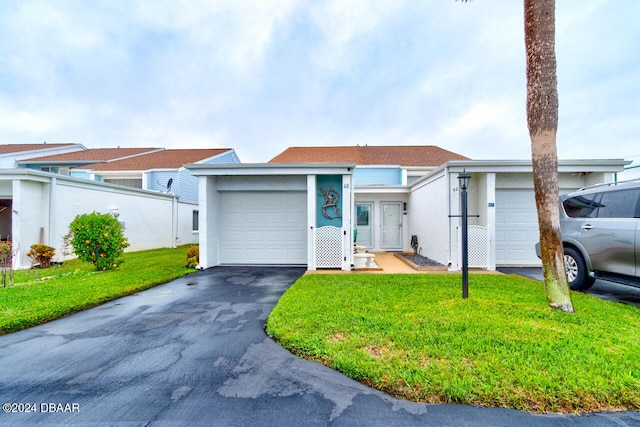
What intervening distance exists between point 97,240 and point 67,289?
2421 millimetres

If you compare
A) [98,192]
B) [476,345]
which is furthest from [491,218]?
[98,192]

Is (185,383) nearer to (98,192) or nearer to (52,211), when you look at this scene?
(52,211)

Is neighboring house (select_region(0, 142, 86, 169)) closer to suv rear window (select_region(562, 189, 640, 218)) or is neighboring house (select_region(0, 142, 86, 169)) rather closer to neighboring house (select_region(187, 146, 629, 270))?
neighboring house (select_region(187, 146, 629, 270))

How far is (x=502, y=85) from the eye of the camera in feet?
38.7

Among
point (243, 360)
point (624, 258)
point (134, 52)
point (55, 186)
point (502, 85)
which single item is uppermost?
point (134, 52)

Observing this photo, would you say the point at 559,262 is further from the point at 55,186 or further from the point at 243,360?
the point at 55,186

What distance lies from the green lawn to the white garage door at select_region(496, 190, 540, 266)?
9720mm

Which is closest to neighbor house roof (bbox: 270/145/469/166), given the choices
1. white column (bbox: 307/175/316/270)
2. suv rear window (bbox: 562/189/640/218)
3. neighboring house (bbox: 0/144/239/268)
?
neighboring house (bbox: 0/144/239/268)

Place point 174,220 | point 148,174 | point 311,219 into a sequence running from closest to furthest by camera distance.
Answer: point 311,219, point 174,220, point 148,174

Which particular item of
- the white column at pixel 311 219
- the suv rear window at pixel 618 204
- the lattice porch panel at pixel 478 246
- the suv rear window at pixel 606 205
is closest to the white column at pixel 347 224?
the white column at pixel 311 219

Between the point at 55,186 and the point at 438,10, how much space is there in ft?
46.8

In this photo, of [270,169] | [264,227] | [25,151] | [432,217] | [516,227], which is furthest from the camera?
[25,151]

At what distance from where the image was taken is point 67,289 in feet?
18.5

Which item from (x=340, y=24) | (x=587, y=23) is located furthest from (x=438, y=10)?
(x=587, y=23)
